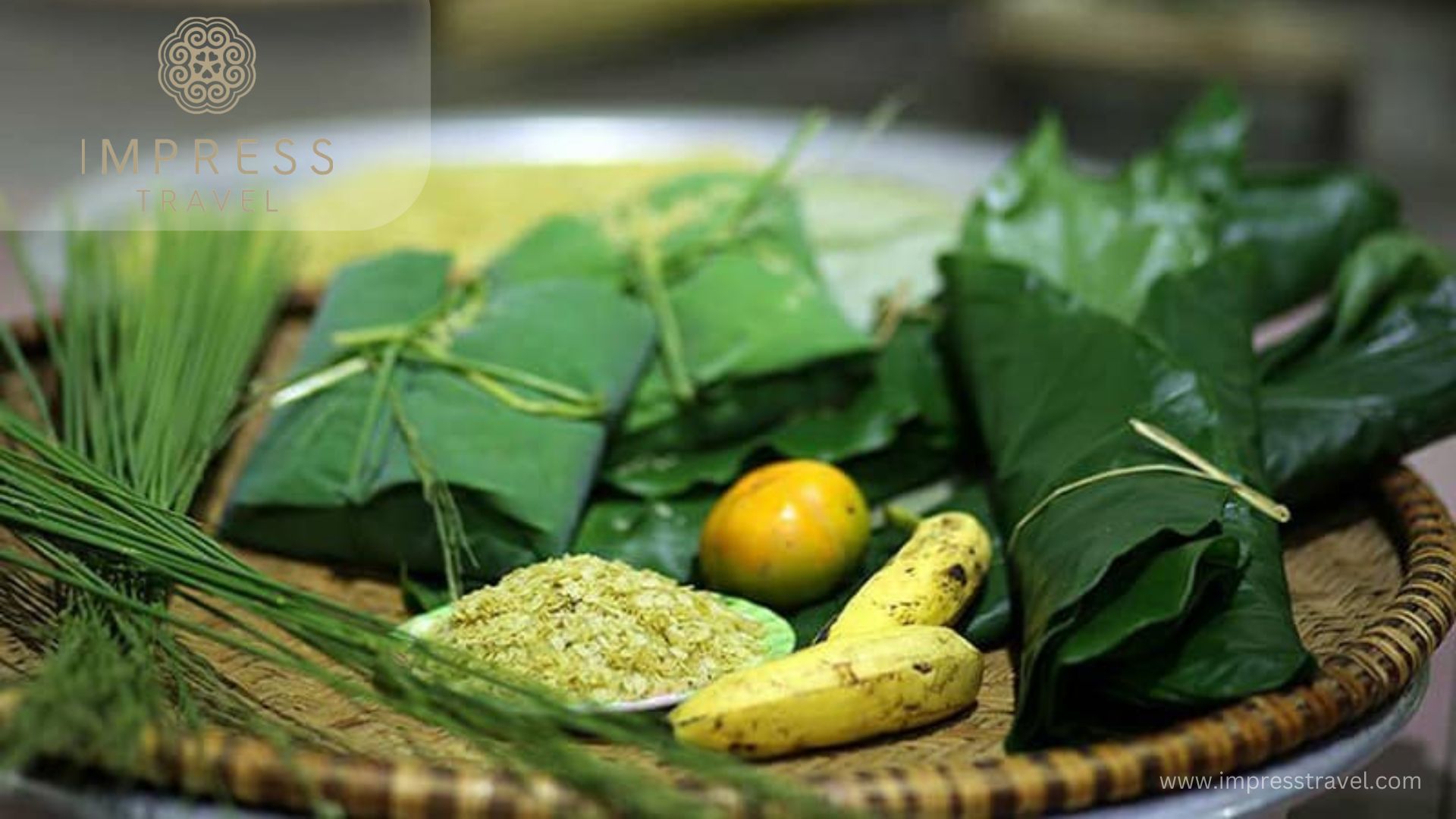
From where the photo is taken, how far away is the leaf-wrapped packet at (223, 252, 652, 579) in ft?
4.88

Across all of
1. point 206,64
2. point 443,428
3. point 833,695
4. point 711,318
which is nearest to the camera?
point 833,695

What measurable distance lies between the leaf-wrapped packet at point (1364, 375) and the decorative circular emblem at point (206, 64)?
4.82ft

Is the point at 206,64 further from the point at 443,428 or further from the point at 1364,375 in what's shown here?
the point at 1364,375


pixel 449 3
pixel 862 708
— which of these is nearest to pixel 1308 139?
pixel 449 3

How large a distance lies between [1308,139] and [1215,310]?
2990mm

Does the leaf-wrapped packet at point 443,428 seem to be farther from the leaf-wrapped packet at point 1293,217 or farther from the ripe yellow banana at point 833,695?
the leaf-wrapped packet at point 1293,217

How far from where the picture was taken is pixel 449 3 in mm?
4645

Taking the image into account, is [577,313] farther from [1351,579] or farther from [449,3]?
[449,3]

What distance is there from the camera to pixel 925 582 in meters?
1.33

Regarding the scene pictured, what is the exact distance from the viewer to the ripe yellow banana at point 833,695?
3.68ft

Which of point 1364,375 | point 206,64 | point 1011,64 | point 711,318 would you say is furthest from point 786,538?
point 1011,64

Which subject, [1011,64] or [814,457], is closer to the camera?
[814,457]

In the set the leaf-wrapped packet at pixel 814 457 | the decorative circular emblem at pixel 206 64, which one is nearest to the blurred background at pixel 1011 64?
the decorative circular emblem at pixel 206 64

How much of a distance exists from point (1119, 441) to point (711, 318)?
0.54 m
